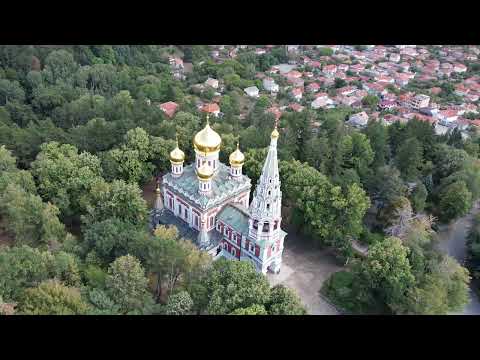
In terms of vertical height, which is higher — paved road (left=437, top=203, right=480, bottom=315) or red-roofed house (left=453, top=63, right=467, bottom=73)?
red-roofed house (left=453, top=63, right=467, bottom=73)

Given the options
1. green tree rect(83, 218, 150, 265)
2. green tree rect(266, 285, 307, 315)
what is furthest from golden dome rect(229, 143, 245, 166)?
green tree rect(266, 285, 307, 315)

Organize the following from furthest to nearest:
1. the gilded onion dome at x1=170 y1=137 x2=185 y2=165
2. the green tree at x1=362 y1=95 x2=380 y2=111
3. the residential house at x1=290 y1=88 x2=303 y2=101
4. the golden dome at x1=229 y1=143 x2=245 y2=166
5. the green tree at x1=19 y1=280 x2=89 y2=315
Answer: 1. the residential house at x1=290 y1=88 x2=303 y2=101
2. the green tree at x1=362 y1=95 x2=380 y2=111
3. the gilded onion dome at x1=170 y1=137 x2=185 y2=165
4. the golden dome at x1=229 y1=143 x2=245 y2=166
5. the green tree at x1=19 y1=280 x2=89 y2=315

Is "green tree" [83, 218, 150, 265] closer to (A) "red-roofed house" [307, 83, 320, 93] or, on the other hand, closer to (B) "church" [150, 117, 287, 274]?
(B) "church" [150, 117, 287, 274]

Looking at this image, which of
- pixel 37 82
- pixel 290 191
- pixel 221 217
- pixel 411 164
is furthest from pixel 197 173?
pixel 37 82

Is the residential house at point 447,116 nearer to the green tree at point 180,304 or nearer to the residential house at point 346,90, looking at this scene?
the residential house at point 346,90

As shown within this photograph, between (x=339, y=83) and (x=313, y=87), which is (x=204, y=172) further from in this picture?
(x=339, y=83)

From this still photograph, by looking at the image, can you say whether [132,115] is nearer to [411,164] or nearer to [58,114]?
[58,114]

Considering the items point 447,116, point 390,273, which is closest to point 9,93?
point 390,273
